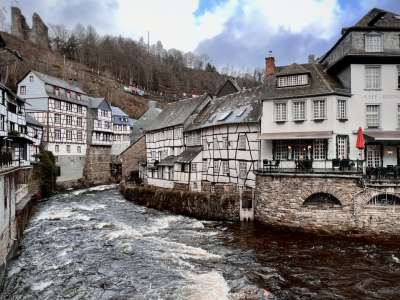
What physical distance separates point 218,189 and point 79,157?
25.4 metres

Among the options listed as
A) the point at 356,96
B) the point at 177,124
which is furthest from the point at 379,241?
the point at 177,124

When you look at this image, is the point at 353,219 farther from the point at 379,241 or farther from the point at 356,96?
the point at 356,96

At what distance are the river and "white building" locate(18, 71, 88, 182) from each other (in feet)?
69.8

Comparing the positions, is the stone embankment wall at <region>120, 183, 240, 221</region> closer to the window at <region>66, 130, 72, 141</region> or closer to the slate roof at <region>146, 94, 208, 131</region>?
the slate roof at <region>146, 94, 208, 131</region>

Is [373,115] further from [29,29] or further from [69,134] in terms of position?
[29,29]

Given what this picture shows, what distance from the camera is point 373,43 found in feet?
68.5

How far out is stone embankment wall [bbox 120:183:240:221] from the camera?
21.8 meters

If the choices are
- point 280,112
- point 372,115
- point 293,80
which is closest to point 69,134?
point 280,112

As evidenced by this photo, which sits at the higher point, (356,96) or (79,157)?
(356,96)

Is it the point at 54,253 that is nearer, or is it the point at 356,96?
the point at 54,253

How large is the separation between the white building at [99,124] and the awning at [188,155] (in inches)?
820

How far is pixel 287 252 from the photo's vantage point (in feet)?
50.2

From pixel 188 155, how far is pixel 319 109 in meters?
12.0

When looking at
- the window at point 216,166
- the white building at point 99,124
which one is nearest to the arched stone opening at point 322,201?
the window at point 216,166
